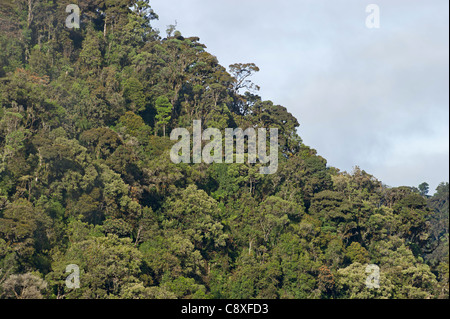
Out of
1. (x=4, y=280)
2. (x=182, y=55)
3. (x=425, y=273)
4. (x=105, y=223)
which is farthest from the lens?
(x=182, y=55)

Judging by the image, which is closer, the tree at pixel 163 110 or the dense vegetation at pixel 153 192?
the dense vegetation at pixel 153 192

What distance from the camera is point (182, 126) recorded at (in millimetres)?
66250

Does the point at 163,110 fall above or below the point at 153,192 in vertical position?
above

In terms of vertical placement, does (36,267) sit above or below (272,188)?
below

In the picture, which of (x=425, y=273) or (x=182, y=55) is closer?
(x=425, y=273)

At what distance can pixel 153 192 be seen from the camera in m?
55.6

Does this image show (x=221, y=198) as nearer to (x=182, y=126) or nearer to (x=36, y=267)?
(x=182, y=126)

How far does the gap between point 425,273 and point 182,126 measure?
2351cm

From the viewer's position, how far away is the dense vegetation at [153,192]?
156 feet

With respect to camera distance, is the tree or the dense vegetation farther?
the tree

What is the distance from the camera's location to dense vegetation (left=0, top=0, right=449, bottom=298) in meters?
47.6

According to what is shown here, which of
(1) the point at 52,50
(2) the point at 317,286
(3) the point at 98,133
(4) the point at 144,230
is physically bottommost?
(2) the point at 317,286

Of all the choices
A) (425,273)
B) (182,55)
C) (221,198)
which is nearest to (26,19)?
(182,55)

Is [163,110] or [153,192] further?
[163,110]
